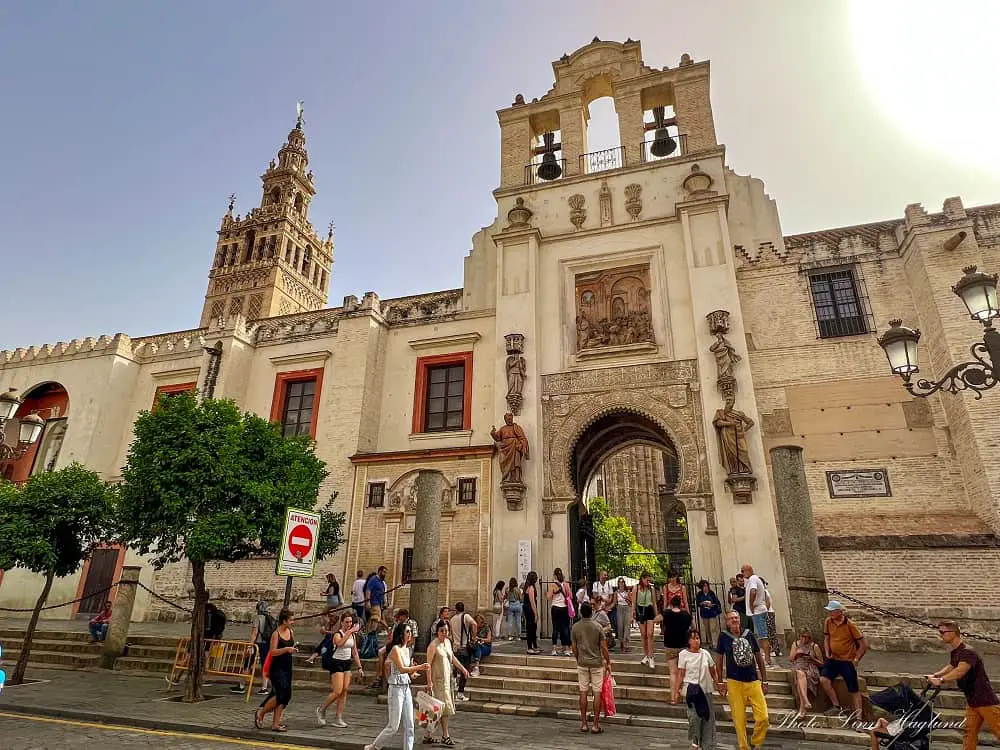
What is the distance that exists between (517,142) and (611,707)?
61.1 ft

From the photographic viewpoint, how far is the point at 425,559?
11438 millimetres

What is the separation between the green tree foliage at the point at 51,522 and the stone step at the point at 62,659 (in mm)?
1018

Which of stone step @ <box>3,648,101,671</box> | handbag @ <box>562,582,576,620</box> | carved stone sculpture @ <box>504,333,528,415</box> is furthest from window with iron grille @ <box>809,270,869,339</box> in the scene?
stone step @ <box>3,648,101,671</box>

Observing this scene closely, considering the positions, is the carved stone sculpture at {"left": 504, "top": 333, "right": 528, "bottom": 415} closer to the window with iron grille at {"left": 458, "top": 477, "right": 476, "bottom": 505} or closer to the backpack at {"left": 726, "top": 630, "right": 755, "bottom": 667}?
the window with iron grille at {"left": 458, "top": 477, "right": 476, "bottom": 505}

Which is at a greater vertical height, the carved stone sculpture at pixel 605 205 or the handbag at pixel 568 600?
the carved stone sculpture at pixel 605 205

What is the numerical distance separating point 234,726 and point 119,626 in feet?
24.5

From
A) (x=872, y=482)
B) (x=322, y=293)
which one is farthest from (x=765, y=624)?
(x=322, y=293)

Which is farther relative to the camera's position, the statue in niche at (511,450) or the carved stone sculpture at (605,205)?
the carved stone sculpture at (605,205)

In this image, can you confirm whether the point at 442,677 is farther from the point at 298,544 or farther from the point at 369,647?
the point at 369,647

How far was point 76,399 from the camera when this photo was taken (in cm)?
2200

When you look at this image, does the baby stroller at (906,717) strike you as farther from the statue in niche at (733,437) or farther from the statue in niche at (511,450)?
the statue in niche at (511,450)

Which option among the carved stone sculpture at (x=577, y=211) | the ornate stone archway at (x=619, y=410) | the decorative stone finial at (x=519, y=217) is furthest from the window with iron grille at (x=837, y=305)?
the decorative stone finial at (x=519, y=217)

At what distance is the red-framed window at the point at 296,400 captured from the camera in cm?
1991

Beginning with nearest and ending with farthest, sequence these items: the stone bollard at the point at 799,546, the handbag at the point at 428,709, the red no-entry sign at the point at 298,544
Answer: the handbag at the point at 428,709 → the stone bollard at the point at 799,546 → the red no-entry sign at the point at 298,544
